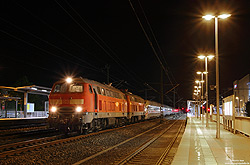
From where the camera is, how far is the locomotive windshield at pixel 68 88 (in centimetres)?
1903

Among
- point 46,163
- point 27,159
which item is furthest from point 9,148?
point 46,163

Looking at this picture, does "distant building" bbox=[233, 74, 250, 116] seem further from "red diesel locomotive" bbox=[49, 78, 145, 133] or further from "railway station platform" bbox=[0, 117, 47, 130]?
"red diesel locomotive" bbox=[49, 78, 145, 133]

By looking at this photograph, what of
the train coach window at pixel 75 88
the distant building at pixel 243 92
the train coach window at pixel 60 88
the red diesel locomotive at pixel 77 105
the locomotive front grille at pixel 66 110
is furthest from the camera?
the distant building at pixel 243 92

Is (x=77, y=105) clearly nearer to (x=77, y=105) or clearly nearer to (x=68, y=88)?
(x=77, y=105)

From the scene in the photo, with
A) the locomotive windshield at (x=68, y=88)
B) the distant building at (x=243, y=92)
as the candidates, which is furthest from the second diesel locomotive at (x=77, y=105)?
the distant building at (x=243, y=92)

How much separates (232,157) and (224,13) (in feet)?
32.2

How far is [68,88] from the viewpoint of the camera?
62.7 feet

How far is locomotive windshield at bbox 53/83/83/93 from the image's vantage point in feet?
62.4

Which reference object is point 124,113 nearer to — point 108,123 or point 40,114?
point 108,123

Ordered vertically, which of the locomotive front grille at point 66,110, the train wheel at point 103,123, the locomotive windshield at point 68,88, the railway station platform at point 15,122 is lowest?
the railway station platform at point 15,122

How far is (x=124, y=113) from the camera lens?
29797 mm

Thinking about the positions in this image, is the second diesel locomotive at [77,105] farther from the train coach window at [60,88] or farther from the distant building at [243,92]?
the distant building at [243,92]

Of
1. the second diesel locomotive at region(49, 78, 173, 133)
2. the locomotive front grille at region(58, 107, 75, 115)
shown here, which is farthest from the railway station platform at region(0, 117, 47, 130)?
the locomotive front grille at region(58, 107, 75, 115)

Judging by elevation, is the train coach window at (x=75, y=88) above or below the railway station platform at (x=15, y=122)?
above
